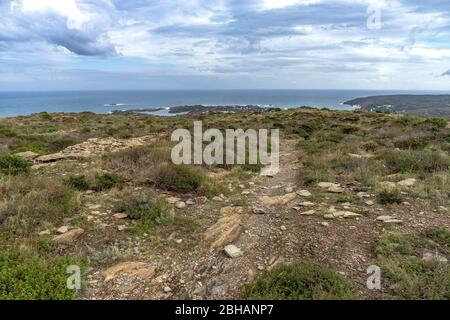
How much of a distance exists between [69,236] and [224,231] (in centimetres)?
268

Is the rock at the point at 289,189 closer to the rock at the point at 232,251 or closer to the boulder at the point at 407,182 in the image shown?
the boulder at the point at 407,182

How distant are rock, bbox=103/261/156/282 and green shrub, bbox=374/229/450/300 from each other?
10.9 feet

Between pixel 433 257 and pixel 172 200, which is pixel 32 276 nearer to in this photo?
pixel 172 200

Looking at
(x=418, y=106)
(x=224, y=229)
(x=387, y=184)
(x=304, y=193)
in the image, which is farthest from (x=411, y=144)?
(x=418, y=106)

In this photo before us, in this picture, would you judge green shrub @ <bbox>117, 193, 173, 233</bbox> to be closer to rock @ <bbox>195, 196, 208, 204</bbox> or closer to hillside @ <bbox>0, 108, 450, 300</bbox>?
hillside @ <bbox>0, 108, 450, 300</bbox>

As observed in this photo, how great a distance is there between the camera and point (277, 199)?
845 cm

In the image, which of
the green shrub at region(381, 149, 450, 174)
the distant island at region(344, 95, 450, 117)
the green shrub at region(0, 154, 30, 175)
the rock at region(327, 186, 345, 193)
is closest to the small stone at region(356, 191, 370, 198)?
the rock at region(327, 186, 345, 193)

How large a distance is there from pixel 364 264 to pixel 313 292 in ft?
4.51

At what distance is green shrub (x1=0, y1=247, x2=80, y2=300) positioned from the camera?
4379mm

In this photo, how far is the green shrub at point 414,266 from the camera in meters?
4.51

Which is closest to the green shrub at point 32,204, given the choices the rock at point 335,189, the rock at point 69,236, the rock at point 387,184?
the rock at point 69,236

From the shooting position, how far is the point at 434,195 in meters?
8.12
